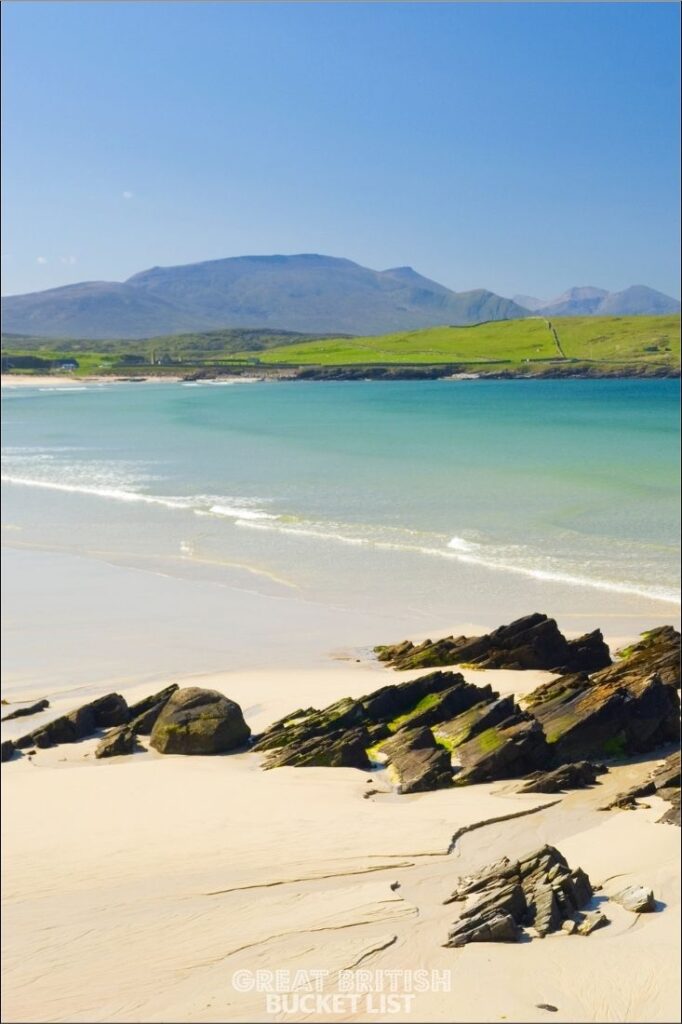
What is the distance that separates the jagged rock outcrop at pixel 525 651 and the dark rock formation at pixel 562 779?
4.50 m

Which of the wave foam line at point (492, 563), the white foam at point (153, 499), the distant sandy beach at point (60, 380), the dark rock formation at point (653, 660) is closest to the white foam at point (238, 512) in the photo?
the white foam at point (153, 499)

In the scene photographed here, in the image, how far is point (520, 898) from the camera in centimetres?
959

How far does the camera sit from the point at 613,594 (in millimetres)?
25531

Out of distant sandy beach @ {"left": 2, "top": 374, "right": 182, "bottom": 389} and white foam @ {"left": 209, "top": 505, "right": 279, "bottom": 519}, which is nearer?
white foam @ {"left": 209, "top": 505, "right": 279, "bottom": 519}

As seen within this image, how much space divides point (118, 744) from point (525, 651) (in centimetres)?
798

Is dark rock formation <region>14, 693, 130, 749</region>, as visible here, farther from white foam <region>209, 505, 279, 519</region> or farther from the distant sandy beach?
the distant sandy beach

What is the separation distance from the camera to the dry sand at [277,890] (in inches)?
329

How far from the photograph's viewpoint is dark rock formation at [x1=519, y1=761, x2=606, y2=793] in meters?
13.5

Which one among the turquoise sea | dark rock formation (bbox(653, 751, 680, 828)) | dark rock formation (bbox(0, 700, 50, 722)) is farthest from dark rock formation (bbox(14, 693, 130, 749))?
the turquoise sea

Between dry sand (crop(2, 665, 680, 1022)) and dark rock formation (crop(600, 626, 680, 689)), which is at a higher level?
dark rock formation (crop(600, 626, 680, 689))

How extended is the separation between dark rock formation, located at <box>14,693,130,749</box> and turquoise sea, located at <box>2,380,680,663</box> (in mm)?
8811

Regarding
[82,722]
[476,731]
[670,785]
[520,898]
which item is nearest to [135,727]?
[82,722]

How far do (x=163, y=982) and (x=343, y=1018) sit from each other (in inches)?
65.8

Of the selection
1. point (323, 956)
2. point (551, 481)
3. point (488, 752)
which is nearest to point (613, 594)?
point (488, 752)
